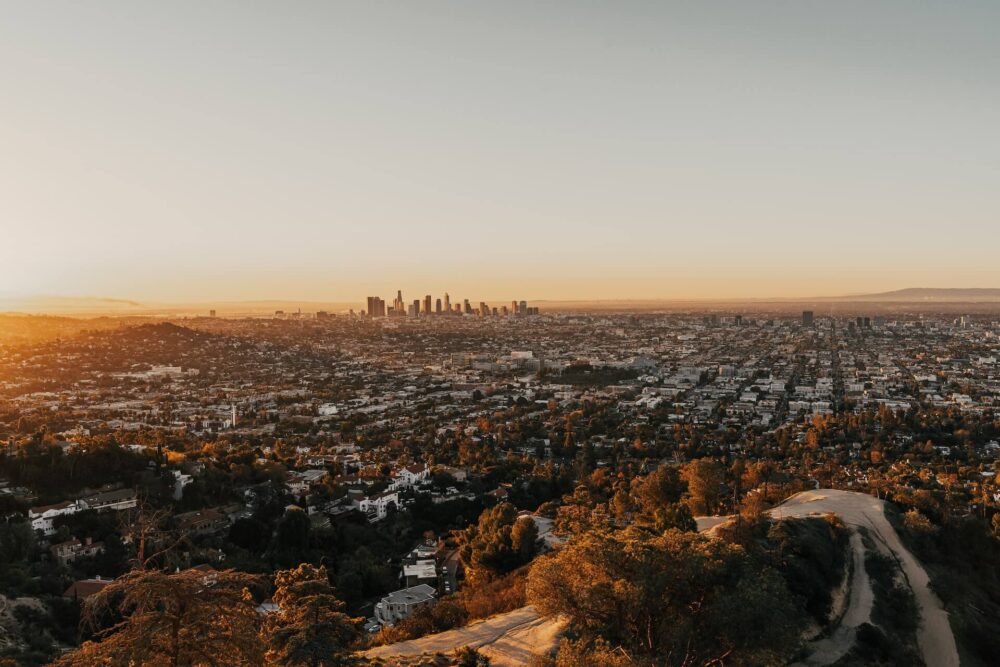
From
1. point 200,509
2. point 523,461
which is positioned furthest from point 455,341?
point 200,509

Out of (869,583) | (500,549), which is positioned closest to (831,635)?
(869,583)

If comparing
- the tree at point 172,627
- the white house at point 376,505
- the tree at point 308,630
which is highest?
the tree at point 172,627

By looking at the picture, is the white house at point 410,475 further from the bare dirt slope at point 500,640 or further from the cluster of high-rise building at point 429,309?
the cluster of high-rise building at point 429,309

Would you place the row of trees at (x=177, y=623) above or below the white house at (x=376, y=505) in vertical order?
above

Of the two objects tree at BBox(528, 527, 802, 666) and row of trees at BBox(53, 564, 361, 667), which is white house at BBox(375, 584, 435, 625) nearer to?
tree at BBox(528, 527, 802, 666)

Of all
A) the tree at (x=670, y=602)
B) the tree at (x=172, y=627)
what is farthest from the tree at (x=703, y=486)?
the tree at (x=172, y=627)

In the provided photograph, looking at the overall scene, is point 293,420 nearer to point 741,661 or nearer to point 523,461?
point 523,461

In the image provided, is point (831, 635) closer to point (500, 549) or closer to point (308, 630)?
point (500, 549)

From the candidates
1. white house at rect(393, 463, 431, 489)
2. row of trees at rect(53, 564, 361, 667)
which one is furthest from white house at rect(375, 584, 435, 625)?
white house at rect(393, 463, 431, 489)
